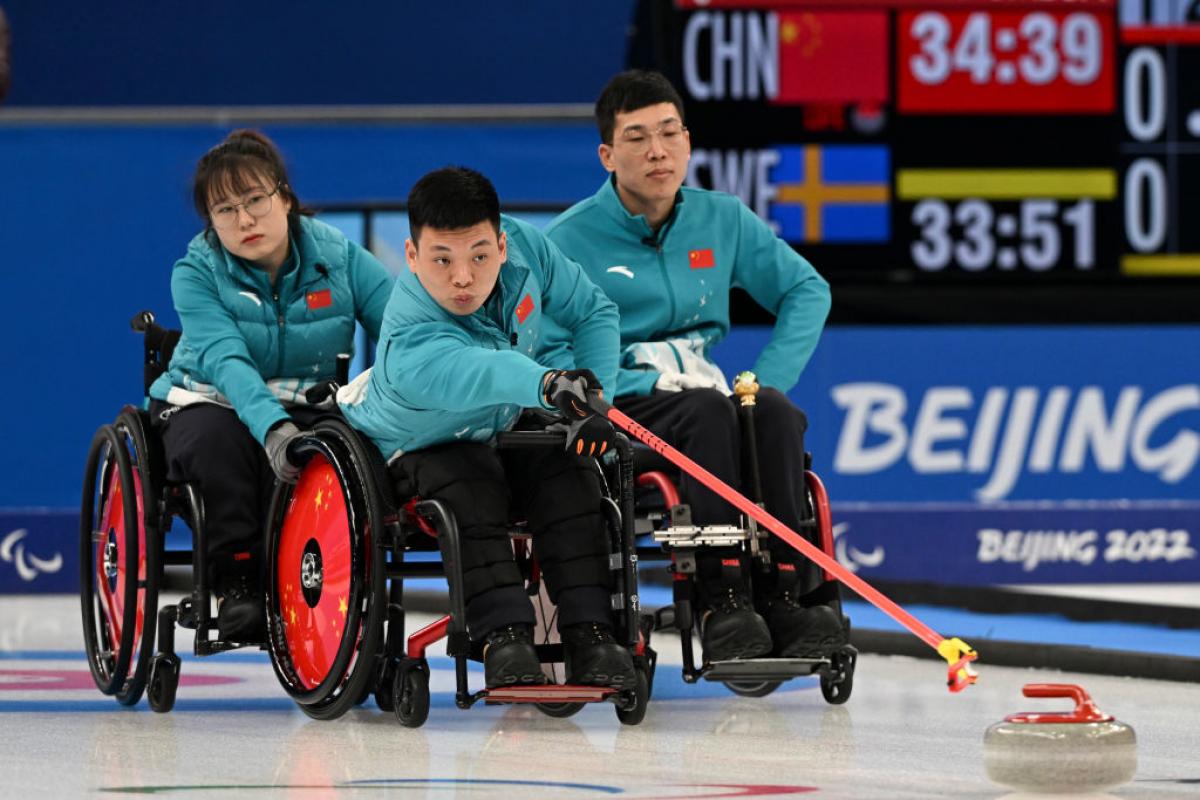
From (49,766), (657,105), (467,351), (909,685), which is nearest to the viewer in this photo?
(49,766)

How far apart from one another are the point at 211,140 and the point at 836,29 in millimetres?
2264

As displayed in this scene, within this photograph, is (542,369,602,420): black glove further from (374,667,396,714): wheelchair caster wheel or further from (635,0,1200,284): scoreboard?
(635,0,1200,284): scoreboard

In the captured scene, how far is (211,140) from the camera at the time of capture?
786 cm

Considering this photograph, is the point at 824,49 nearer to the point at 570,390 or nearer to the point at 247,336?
the point at 247,336

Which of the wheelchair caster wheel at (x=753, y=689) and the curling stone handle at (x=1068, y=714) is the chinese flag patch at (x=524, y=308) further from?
the curling stone handle at (x=1068, y=714)

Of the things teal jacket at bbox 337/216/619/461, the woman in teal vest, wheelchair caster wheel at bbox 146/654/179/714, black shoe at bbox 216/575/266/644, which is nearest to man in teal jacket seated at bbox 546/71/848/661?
teal jacket at bbox 337/216/619/461

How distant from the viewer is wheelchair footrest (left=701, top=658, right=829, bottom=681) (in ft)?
13.5

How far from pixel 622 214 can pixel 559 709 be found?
111cm

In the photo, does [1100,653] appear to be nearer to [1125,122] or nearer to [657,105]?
[657,105]

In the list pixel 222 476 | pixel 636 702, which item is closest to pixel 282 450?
pixel 222 476

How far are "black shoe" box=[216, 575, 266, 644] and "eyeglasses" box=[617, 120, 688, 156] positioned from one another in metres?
1.23

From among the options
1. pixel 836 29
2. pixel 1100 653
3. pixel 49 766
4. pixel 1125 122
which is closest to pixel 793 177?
pixel 836 29

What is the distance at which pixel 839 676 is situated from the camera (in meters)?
4.46

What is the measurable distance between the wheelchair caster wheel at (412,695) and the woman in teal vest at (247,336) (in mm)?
455
